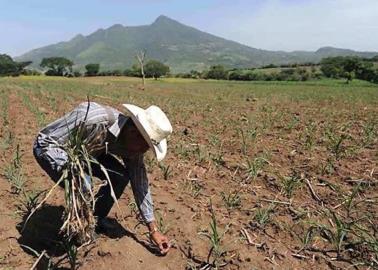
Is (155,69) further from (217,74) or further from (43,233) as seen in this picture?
(43,233)

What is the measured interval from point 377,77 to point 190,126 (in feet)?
210

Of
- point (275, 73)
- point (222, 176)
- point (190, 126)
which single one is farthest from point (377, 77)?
point (222, 176)

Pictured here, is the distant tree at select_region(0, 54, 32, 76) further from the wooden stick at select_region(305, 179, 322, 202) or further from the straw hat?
the straw hat

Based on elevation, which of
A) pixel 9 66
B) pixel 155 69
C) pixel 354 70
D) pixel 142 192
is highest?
pixel 142 192

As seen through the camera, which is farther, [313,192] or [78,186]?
[313,192]

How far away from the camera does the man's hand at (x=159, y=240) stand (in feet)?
13.0

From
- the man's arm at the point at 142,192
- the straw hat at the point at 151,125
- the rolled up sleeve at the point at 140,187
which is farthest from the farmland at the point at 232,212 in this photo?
the straw hat at the point at 151,125

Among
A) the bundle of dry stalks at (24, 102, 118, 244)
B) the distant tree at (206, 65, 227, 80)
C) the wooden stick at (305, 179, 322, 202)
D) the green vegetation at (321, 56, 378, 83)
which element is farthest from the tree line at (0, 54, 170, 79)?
the bundle of dry stalks at (24, 102, 118, 244)

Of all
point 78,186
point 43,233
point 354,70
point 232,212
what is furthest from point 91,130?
point 354,70

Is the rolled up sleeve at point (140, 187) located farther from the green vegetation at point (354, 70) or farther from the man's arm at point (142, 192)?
the green vegetation at point (354, 70)

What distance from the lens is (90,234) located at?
3.71 metres

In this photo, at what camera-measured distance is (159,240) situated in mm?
3979

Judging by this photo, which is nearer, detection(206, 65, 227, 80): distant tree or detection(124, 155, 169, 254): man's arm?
detection(124, 155, 169, 254): man's arm

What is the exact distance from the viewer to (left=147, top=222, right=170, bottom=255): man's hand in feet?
13.0
